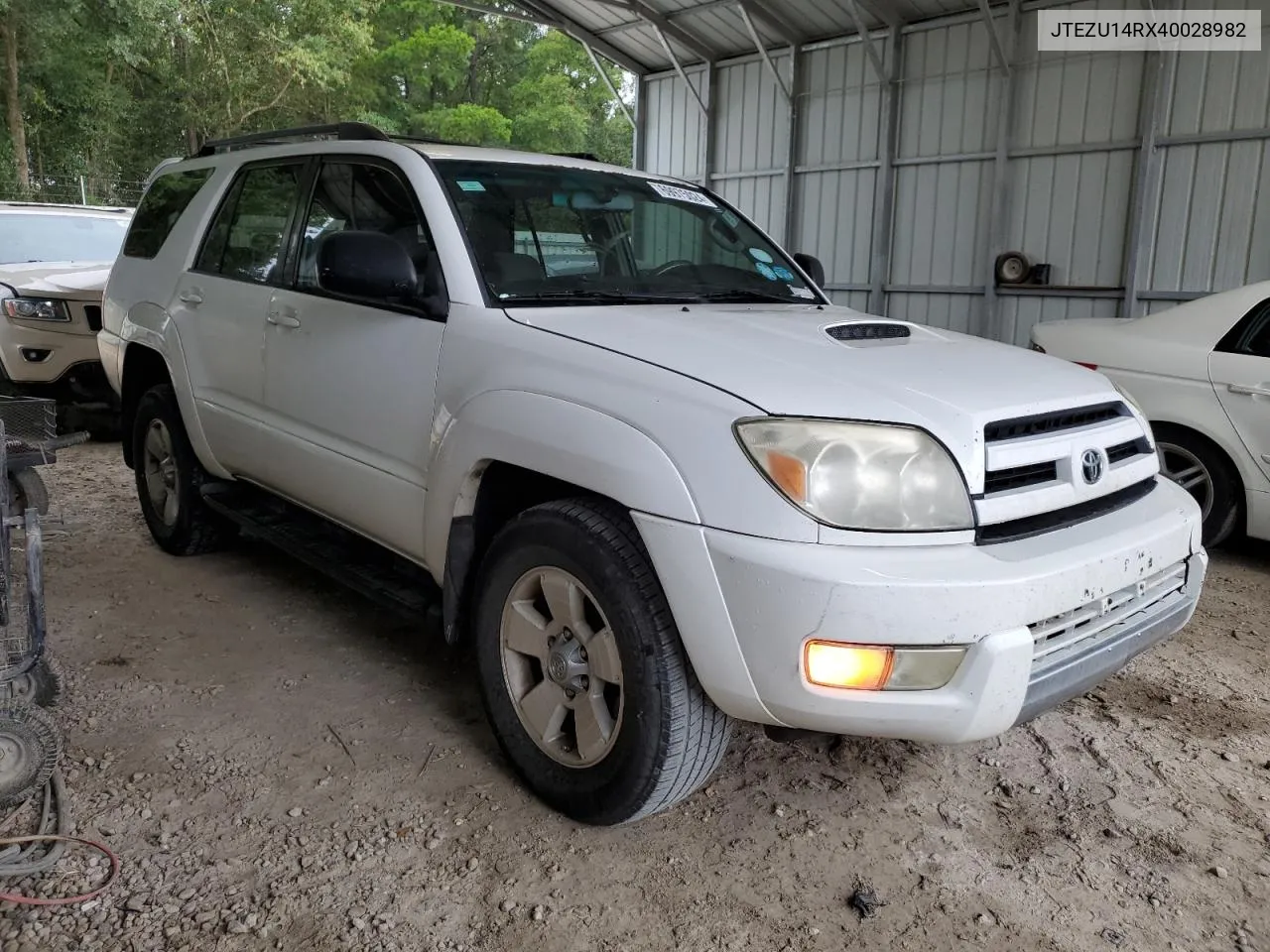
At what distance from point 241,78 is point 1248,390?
26480mm

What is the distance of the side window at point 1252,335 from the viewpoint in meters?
5.04

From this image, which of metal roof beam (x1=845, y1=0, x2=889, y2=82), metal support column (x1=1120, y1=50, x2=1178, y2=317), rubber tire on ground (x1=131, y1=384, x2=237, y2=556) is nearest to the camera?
rubber tire on ground (x1=131, y1=384, x2=237, y2=556)

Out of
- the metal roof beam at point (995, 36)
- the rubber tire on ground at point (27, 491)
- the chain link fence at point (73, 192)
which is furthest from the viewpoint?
the chain link fence at point (73, 192)

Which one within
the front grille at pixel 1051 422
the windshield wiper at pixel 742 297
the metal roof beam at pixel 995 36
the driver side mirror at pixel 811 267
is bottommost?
the front grille at pixel 1051 422

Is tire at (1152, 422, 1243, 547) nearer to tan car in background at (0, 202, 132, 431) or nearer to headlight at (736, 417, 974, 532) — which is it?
headlight at (736, 417, 974, 532)

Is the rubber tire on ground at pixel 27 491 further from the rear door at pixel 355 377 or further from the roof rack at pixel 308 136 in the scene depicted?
the roof rack at pixel 308 136

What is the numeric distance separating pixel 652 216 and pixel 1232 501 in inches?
140

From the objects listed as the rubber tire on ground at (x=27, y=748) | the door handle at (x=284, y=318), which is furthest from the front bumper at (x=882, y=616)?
the door handle at (x=284, y=318)

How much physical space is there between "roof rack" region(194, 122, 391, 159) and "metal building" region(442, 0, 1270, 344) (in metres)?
9.24

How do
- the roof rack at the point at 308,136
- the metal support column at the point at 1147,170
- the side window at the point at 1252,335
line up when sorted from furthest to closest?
the metal support column at the point at 1147,170
the side window at the point at 1252,335
the roof rack at the point at 308,136

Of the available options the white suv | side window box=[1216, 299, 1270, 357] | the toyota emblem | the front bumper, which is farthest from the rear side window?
side window box=[1216, 299, 1270, 357]

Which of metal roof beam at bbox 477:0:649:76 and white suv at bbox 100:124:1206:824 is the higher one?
metal roof beam at bbox 477:0:649:76

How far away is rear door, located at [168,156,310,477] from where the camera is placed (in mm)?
3764

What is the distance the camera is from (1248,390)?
498 cm
